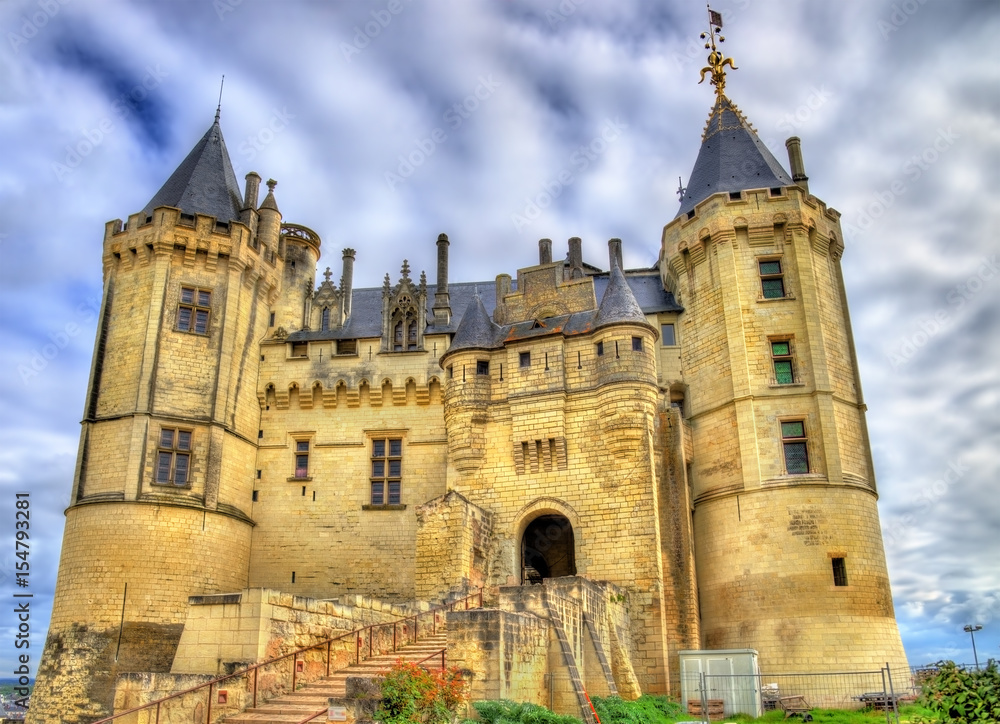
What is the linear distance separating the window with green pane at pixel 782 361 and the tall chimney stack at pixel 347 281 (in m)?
14.2

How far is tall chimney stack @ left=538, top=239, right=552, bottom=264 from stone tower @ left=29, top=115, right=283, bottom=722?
342 inches

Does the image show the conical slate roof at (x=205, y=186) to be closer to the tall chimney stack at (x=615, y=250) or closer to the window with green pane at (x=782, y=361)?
the tall chimney stack at (x=615, y=250)

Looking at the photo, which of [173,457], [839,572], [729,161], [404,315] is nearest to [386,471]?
[404,315]

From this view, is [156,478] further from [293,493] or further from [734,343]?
[734,343]

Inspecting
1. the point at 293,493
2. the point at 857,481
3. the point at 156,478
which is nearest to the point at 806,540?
the point at 857,481

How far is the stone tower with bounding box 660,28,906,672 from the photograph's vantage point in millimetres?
19688

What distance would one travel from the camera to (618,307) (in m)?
22.0

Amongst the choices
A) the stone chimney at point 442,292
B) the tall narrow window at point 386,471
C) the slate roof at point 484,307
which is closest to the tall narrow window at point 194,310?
the slate roof at point 484,307

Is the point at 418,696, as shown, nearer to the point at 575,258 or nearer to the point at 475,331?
the point at 475,331

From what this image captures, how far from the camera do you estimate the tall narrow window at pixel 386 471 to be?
81.7 ft

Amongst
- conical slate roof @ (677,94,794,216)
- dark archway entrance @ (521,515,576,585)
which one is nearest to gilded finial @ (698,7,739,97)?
conical slate roof @ (677,94,794,216)

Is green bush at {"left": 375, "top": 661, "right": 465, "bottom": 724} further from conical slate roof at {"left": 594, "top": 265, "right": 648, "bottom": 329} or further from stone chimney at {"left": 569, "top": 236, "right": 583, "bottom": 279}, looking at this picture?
stone chimney at {"left": 569, "top": 236, "right": 583, "bottom": 279}

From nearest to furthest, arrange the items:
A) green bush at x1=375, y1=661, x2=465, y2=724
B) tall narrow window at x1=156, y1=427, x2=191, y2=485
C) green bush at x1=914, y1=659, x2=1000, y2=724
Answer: green bush at x1=914, y1=659, x2=1000, y2=724 → green bush at x1=375, y1=661, x2=465, y2=724 → tall narrow window at x1=156, y1=427, x2=191, y2=485

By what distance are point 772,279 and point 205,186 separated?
17774 millimetres
